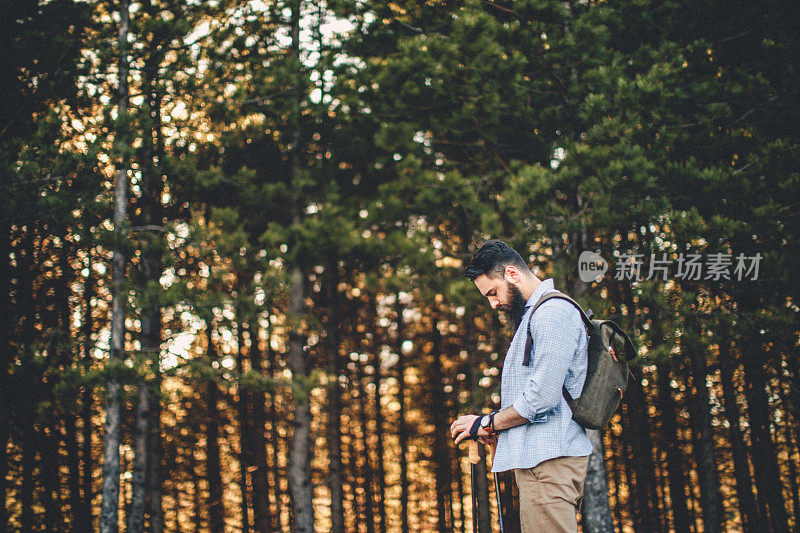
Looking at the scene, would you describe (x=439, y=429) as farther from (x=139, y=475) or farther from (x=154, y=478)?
(x=139, y=475)

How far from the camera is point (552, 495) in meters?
2.19

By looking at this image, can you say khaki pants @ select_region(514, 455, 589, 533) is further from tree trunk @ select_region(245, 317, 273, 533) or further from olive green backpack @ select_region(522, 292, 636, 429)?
tree trunk @ select_region(245, 317, 273, 533)

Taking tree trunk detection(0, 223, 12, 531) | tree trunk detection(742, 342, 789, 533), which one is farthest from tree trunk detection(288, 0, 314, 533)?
tree trunk detection(742, 342, 789, 533)

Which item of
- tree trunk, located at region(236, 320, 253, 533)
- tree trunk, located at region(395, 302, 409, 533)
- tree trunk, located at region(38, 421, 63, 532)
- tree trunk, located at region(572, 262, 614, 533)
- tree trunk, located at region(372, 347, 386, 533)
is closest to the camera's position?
tree trunk, located at region(572, 262, 614, 533)

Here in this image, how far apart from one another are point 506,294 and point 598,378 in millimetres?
517

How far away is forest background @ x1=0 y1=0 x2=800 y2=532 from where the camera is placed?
23.4ft

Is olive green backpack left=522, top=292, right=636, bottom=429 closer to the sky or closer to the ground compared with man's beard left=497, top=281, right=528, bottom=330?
closer to the ground

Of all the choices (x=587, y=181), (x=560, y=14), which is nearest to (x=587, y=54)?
(x=560, y=14)

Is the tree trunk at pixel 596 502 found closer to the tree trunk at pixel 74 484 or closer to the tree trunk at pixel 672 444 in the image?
the tree trunk at pixel 672 444

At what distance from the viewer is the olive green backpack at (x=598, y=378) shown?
7.35 ft

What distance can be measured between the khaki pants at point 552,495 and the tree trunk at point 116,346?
6.55 meters

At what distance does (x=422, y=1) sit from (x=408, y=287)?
539cm

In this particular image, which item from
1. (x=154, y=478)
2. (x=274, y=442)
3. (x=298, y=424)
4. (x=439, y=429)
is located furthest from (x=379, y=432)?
(x=298, y=424)

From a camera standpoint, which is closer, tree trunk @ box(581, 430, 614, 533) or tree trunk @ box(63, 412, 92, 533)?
tree trunk @ box(581, 430, 614, 533)
